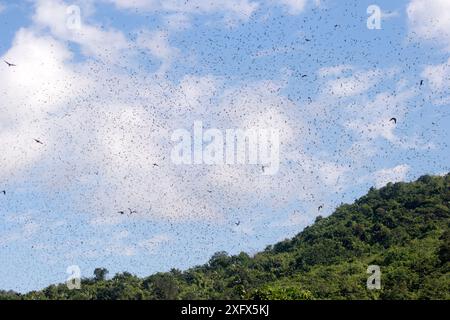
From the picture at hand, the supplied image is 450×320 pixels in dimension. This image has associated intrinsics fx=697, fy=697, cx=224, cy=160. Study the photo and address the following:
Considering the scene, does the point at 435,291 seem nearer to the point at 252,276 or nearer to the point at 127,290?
the point at 252,276

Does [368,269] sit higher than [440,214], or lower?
lower

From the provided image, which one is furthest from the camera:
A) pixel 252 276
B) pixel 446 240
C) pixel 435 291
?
pixel 252 276

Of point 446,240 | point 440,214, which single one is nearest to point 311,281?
point 446,240

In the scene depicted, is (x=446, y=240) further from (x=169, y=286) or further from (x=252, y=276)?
(x=169, y=286)

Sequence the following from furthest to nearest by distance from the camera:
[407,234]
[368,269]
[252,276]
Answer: [252,276] → [407,234] → [368,269]
